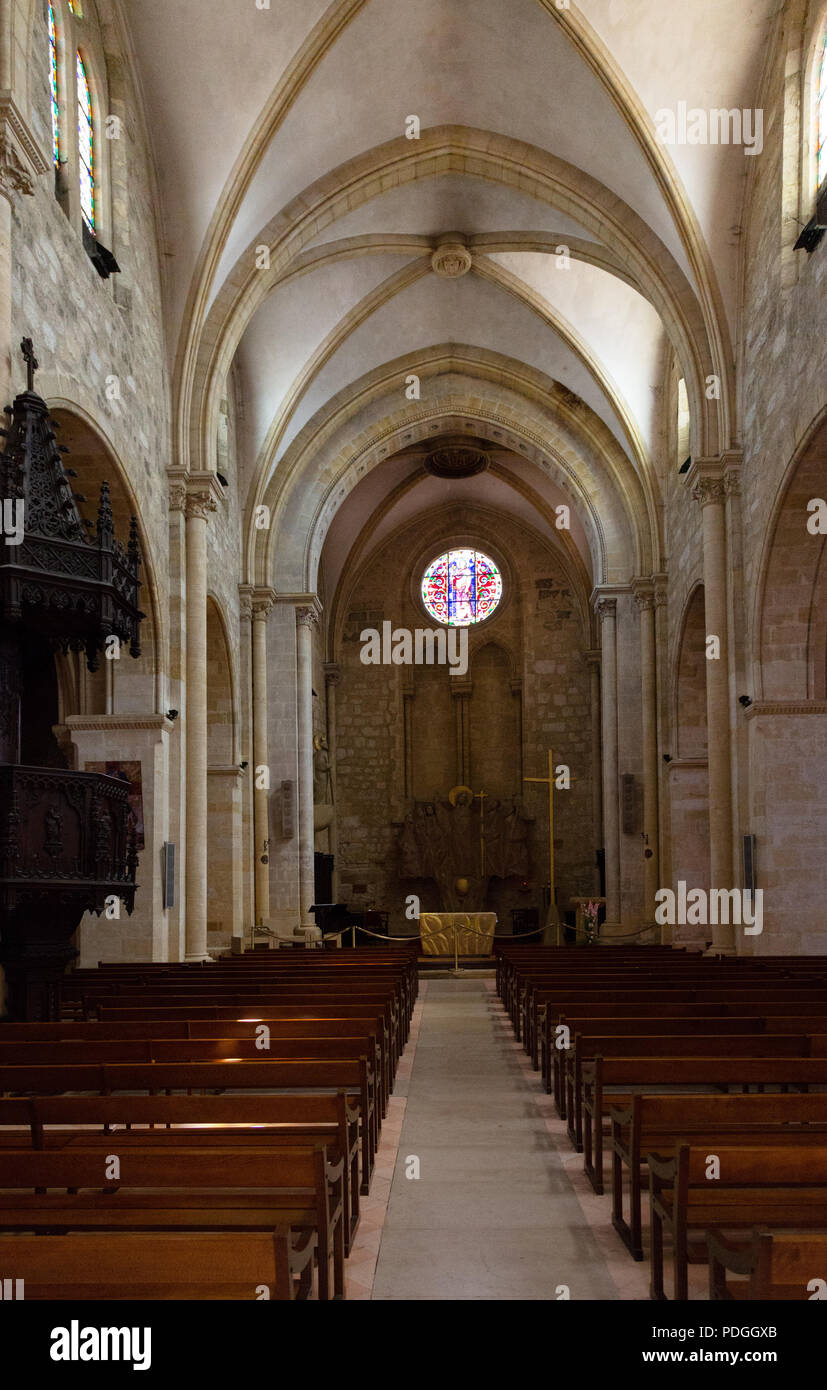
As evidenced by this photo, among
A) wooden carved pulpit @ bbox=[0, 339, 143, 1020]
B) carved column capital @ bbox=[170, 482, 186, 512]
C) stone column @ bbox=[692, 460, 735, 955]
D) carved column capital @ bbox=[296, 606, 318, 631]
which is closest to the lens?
wooden carved pulpit @ bbox=[0, 339, 143, 1020]

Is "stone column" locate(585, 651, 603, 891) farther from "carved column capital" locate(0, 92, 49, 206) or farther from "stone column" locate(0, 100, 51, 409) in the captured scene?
"carved column capital" locate(0, 92, 49, 206)

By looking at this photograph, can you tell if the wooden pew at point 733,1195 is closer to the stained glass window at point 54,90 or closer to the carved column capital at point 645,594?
the stained glass window at point 54,90

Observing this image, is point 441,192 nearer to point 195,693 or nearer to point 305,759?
point 195,693

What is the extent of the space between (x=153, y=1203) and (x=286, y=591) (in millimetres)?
22611

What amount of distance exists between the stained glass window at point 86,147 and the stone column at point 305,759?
1209 cm

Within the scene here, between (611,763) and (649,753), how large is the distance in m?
1.65

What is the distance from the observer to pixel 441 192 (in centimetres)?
2070

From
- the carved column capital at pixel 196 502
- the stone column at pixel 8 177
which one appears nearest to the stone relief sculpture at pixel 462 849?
the carved column capital at pixel 196 502

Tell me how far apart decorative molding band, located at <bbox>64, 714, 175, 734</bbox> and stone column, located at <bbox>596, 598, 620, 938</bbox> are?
12174mm

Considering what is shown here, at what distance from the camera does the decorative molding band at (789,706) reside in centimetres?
1581

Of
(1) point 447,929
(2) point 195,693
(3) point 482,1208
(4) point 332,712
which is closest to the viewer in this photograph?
(3) point 482,1208

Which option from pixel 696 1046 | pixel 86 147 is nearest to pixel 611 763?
pixel 86 147

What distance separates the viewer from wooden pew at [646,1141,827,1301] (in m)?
3.90

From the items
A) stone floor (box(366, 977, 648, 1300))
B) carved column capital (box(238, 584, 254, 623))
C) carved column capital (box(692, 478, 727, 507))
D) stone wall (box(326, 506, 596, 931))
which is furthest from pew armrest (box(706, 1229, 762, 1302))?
stone wall (box(326, 506, 596, 931))
